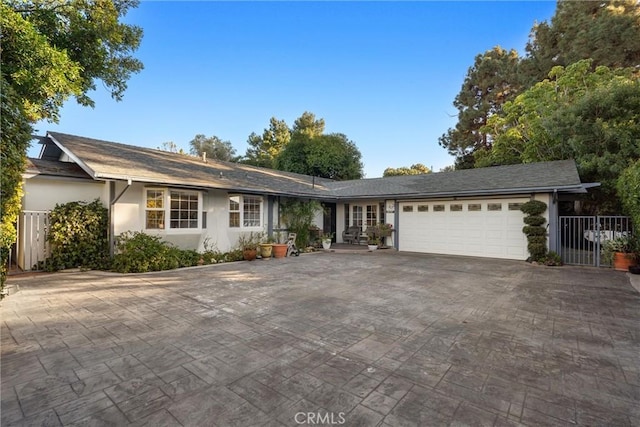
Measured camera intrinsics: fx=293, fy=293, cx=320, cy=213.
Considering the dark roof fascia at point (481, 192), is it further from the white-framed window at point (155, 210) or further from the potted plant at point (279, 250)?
the white-framed window at point (155, 210)

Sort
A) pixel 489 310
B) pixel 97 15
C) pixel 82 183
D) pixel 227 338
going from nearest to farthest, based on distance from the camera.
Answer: pixel 227 338 < pixel 489 310 < pixel 97 15 < pixel 82 183

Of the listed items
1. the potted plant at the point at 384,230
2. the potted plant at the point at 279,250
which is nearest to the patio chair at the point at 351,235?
the potted plant at the point at 384,230

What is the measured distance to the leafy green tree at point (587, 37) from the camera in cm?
1473

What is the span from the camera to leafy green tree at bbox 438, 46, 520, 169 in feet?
73.2

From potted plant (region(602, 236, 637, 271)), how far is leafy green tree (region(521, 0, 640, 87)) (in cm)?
1260

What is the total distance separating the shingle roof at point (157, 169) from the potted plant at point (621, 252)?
388 inches

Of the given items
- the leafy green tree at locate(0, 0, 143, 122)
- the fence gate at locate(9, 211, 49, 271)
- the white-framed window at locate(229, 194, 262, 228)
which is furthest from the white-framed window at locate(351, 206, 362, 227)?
the fence gate at locate(9, 211, 49, 271)

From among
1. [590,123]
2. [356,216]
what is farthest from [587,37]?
[356,216]

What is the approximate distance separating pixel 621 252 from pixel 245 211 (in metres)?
11.7

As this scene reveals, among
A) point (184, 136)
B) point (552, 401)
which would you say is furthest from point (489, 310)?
point (184, 136)

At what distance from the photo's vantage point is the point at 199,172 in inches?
414

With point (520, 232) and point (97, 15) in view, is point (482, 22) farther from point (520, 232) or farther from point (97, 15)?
point (97, 15)

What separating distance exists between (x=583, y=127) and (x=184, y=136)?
38.6 meters

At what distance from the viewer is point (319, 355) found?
317 centimetres
